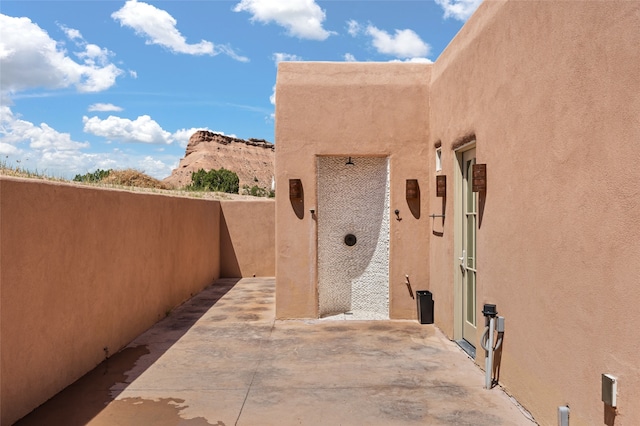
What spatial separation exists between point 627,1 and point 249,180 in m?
61.7

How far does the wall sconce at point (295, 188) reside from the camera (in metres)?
7.32

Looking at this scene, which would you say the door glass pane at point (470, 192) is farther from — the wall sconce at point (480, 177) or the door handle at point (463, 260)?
the wall sconce at point (480, 177)

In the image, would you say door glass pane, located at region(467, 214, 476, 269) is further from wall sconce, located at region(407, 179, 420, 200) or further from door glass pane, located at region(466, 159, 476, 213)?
wall sconce, located at region(407, 179, 420, 200)

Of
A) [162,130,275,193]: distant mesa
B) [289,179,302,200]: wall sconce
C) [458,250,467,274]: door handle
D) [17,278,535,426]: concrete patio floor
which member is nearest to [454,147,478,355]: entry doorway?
[458,250,467,274]: door handle

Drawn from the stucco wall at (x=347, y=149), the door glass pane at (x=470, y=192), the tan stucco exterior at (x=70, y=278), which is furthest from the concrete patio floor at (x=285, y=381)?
the door glass pane at (x=470, y=192)

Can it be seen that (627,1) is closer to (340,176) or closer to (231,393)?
(231,393)

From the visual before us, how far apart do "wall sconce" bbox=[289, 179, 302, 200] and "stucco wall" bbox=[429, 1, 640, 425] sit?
2906 millimetres

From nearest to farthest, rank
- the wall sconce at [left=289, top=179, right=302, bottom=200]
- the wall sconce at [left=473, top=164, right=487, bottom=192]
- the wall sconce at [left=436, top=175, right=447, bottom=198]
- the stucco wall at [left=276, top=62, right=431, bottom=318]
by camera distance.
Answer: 1. the wall sconce at [left=473, top=164, right=487, bottom=192]
2. the wall sconce at [left=436, top=175, right=447, bottom=198]
3. the wall sconce at [left=289, top=179, right=302, bottom=200]
4. the stucco wall at [left=276, top=62, right=431, bottom=318]

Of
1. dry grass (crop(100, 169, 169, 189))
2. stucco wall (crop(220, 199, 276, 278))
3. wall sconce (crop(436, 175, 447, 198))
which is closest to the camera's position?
wall sconce (crop(436, 175, 447, 198))

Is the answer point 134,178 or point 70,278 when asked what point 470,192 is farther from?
point 134,178

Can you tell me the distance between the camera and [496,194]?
4.69 meters

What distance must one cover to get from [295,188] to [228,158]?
60.7 m

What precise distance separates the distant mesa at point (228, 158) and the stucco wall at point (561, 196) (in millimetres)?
57875

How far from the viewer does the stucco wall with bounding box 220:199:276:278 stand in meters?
12.6
